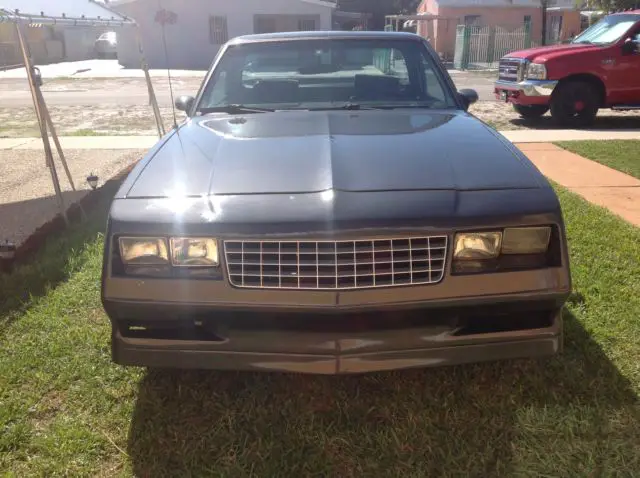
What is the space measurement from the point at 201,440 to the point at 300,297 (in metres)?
0.76

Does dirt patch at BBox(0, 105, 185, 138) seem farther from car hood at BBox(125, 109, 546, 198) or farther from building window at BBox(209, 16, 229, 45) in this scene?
building window at BBox(209, 16, 229, 45)

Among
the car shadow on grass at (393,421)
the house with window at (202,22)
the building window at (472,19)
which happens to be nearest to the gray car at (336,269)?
the car shadow on grass at (393,421)

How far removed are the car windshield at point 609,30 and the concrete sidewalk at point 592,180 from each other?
322cm

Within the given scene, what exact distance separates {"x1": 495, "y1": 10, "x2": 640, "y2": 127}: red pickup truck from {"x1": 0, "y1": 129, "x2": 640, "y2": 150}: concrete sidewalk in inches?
23.7

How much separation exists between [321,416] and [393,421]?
30cm

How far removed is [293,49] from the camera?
3.91 meters

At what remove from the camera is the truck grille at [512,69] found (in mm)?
10156

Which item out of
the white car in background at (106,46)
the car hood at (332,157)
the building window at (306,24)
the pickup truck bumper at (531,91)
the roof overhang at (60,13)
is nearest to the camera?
the car hood at (332,157)

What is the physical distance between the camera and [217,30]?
29.2m

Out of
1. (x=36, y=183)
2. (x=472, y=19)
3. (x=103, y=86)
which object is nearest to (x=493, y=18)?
(x=472, y=19)

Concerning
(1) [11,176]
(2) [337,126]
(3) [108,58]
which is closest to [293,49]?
(2) [337,126]

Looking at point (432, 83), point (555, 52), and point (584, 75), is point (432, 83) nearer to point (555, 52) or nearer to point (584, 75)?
point (555, 52)

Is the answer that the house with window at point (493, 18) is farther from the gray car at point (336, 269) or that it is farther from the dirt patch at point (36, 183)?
the gray car at point (336, 269)

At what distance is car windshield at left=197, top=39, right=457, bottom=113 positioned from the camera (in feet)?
12.3
